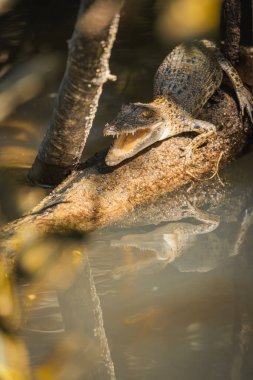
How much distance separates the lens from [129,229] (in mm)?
4301

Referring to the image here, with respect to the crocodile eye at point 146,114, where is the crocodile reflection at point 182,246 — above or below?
below

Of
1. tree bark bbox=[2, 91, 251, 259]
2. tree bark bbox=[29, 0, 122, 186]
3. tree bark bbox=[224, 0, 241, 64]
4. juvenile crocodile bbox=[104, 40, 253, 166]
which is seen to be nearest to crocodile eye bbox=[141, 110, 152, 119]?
juvenile crocodile bbox=[104, 40, 253, 166]

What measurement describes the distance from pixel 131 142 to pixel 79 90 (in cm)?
94

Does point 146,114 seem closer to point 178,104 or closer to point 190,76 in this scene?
point 178,104

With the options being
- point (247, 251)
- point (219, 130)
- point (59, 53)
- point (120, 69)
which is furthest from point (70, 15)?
point (247, 251)

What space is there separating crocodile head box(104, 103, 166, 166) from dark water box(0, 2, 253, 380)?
1.39 ft

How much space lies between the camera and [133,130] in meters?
4.60

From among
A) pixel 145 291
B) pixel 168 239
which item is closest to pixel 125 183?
pixel 168 239

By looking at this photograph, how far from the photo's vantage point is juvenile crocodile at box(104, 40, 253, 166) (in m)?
4.65

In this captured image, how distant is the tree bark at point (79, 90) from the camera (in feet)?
11.0

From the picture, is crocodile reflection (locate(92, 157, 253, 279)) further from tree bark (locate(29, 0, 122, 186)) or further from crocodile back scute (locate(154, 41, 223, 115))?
crocodile back scute (locate(154, 41, 223, 115))

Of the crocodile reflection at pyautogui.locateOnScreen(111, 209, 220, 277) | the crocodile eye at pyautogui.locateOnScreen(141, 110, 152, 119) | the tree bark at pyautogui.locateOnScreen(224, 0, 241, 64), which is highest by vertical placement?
the tree bark at pyautogui.locateOnScreen(224, 0, 241, 64)

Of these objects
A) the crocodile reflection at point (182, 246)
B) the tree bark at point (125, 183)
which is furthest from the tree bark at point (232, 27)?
the crocodile reflection at point (182, 246)

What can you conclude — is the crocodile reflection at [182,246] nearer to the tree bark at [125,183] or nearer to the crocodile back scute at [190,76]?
the tree bark at [125,183]
